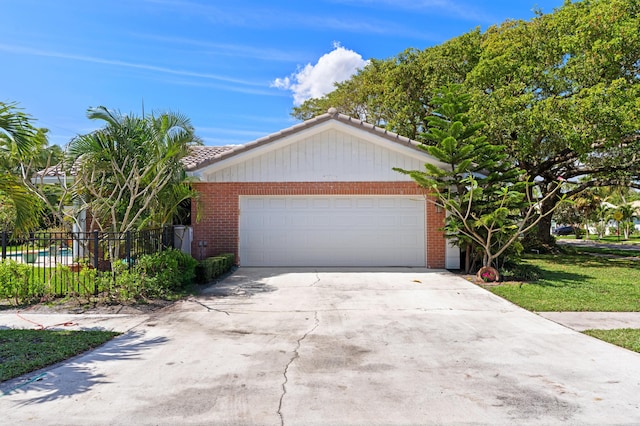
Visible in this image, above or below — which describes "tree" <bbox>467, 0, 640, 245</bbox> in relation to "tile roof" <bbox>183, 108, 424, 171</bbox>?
above

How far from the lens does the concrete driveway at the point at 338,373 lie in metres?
3.79

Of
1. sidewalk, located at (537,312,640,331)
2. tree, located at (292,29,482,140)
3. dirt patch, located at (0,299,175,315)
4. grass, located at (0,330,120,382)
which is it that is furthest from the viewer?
tree, located at (292,29,482,140)

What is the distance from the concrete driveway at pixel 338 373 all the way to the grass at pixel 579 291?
124cm

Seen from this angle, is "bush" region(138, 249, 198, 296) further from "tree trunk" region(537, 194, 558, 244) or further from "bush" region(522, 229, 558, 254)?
"tree trunk" region(537, 194, 558, 244)

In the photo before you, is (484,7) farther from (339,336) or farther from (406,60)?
(339,336)

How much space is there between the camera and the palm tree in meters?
6.63

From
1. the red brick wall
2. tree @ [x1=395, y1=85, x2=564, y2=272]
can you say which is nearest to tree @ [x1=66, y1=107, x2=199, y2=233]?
the red brick wall

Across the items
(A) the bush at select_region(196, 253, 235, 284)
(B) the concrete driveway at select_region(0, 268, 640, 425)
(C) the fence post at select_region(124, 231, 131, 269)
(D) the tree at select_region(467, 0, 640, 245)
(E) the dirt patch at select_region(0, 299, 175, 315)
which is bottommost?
(B) the concrete driveway at select_region(0, 268, 640, 425)

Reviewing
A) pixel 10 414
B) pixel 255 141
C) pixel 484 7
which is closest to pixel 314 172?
pixel 255 141

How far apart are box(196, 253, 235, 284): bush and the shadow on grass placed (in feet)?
13.6

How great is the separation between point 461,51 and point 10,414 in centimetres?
2041

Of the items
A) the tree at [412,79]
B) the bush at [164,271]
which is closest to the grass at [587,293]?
the bush at [164,271]

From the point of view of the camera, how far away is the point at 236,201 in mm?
12648

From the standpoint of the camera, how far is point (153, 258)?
8570 mm
